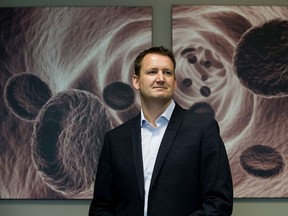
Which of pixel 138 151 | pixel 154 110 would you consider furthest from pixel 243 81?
pixel 138 151

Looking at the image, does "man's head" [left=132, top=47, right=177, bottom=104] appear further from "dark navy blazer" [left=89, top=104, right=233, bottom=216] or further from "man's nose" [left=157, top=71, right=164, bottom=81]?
"dark navy blazer" [left=89, top=104, right=233, bottom=216]

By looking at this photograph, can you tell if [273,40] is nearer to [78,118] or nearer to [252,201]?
[252,201]

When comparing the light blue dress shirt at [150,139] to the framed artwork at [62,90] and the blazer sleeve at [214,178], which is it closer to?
the blazer sleeve at [214,178]

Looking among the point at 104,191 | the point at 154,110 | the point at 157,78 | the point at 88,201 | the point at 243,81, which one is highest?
the point at 243,81

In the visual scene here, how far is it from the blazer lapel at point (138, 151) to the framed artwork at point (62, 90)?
0.67 metres

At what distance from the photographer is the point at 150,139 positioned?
155cm

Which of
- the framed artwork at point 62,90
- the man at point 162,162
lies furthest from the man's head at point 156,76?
the framed artwork at point 62,90

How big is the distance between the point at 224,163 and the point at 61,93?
3.87 feet

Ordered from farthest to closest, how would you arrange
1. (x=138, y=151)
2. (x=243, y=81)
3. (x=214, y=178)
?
1. (x=243, y=81)
2. (x=138, y=151)
3. (x=214, y=178)

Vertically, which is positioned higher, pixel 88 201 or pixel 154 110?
pixel 154 110

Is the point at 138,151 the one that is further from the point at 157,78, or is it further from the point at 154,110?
the point at 157,78

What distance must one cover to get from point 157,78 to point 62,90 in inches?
36.4

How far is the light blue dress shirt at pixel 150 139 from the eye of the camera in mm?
1476

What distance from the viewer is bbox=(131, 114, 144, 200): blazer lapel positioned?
145 cm
